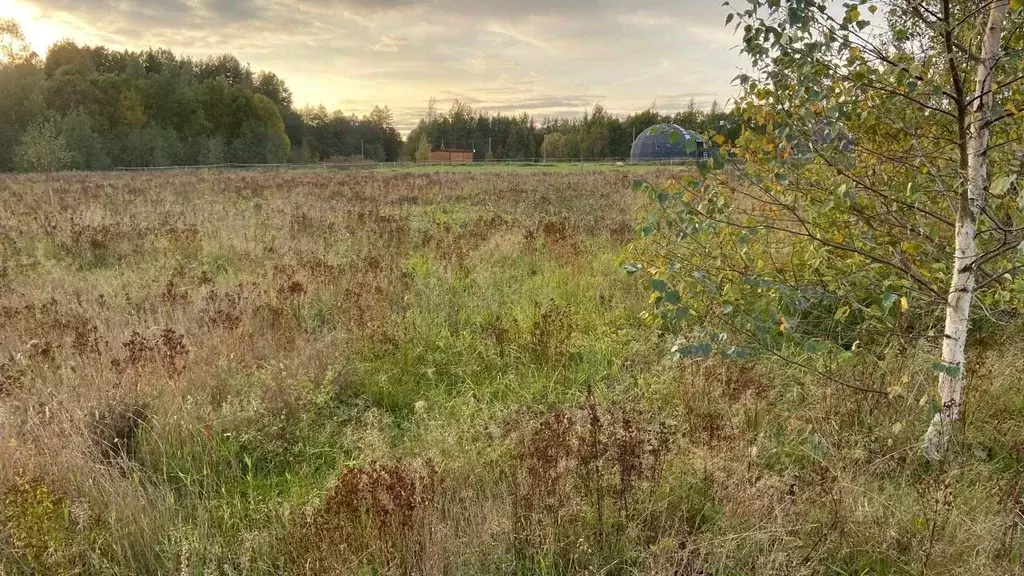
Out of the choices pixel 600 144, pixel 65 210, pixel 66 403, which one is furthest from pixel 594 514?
pixel 600 144

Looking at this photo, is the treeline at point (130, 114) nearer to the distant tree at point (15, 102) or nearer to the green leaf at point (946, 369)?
the distant tree at point (15, 102)

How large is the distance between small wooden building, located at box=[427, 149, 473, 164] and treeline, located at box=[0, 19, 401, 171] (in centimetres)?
1950

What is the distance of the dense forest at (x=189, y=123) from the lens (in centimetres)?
5100

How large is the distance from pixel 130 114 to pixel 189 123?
760 cm

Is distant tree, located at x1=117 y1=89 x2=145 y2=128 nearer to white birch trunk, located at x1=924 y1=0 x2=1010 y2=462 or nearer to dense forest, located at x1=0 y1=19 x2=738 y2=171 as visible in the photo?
dense forest, located at x1=0 y1=19 x2=738 y2=171

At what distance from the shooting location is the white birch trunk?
259cm

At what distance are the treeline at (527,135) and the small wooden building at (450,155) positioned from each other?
7.02 ft

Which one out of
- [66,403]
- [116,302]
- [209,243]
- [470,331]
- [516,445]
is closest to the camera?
[516,445]

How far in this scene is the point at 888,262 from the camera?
3.05m

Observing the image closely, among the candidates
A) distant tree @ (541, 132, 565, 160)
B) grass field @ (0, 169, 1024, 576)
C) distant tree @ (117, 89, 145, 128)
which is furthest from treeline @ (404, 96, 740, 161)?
grass field @ (0, 169, 1024, 576)

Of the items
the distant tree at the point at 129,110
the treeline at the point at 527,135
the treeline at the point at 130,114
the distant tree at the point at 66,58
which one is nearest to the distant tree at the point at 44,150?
the treeline at the point at 130,114

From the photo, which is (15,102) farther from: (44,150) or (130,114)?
(44,150)

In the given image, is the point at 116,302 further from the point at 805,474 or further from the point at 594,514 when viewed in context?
the point at 805,474

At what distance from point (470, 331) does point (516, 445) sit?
2.48m
